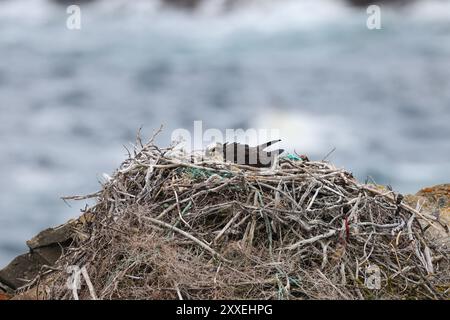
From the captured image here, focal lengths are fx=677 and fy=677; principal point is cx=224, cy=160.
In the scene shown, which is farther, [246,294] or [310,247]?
[310,247]

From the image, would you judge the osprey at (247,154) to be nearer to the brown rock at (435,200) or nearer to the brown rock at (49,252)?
the brown rock at (435,200)

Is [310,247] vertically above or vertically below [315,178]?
below

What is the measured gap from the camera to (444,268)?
7.93 m

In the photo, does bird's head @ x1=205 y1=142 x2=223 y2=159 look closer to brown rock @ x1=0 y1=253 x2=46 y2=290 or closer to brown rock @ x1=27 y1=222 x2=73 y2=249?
brown rock @ x1=27 y1=222 x2=73 y2=249

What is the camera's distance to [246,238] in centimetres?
721

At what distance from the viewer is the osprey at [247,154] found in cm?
843

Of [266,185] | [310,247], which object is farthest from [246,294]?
[266,185]

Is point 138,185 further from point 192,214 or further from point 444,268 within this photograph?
point 444,268

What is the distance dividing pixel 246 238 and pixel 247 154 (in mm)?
1579

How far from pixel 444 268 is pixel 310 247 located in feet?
6.16

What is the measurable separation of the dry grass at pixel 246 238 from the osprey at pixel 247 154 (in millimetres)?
371

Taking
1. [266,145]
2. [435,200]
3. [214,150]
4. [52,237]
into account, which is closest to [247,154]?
[266,145]

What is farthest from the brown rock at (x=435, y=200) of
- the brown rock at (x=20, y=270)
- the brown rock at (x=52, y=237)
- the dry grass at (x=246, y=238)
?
the brown rock at (x=20, y=270)

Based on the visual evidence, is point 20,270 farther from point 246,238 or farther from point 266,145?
point 246,238
